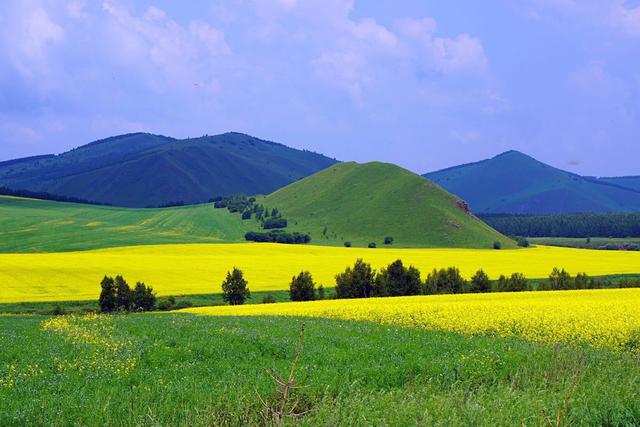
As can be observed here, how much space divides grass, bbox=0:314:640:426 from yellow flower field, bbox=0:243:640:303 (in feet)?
147

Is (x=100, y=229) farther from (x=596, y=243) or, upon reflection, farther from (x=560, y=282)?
(x=596, y=243)

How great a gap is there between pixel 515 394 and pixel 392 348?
7306 mm

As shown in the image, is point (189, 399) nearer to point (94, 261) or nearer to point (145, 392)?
point (145, 392)

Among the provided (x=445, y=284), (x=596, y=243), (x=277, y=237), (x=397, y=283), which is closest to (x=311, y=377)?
(x=397, y=283)

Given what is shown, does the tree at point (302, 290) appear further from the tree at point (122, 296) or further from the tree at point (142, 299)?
the tree at point (122, 296)

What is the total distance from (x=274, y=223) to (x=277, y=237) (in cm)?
2412

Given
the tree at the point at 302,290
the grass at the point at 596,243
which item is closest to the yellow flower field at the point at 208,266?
the tree at the point at 302,290

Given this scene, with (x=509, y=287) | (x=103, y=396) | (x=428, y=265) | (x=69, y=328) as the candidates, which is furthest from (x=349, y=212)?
(x=103, y=396)

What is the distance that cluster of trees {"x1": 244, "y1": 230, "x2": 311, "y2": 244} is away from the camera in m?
156

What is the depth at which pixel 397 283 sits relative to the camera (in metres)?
66.6

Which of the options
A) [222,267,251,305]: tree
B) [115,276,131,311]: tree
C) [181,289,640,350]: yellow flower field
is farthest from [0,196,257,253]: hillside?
[181,289,640,350]: yellow flower field

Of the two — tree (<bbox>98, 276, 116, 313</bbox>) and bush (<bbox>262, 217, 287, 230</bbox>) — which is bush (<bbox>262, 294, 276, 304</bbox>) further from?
bush (<bbox>262, 217, 287, 230</bbox>)

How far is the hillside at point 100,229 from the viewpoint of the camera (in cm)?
12675

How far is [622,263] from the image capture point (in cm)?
9994
